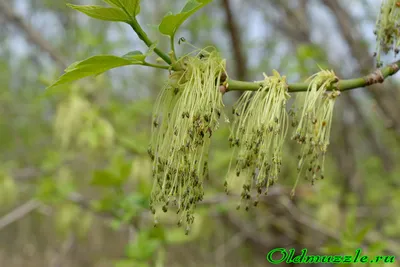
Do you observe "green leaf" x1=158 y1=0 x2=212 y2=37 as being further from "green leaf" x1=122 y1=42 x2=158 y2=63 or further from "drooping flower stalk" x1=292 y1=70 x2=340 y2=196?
"drooping flower stalk" x1=292 y1=70 x2=340 y2=196

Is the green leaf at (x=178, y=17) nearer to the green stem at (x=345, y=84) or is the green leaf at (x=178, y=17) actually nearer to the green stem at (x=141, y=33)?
the green stem at (x=141, y=33)

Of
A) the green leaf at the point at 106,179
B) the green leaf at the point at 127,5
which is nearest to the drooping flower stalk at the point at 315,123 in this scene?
the green leaf at the point at 127,5

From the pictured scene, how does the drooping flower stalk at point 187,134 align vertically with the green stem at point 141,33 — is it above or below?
below

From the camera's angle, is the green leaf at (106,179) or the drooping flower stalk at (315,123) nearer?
the drooping flower stalk at (315,123)

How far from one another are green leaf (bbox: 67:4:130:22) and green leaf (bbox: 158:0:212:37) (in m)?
0.08

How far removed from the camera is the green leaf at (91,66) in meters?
0.77

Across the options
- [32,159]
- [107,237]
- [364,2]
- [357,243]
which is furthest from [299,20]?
[107,237]

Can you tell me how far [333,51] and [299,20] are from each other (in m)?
1.78

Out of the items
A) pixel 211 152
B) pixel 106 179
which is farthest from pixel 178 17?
pixel 211 152

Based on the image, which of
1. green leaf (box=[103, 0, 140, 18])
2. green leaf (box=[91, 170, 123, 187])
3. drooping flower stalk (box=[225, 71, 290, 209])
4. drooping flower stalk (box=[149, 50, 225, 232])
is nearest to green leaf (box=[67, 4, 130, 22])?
green leaf (box=[103, 0, 140, 18])

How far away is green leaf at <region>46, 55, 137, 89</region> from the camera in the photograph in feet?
2.54

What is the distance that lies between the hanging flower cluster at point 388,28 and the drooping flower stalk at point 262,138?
1.04ft

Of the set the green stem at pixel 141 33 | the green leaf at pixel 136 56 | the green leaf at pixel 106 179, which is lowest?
the green leaf at pixel 106 179

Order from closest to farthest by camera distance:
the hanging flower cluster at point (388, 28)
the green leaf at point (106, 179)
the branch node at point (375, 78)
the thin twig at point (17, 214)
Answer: the branch node at point (375, 78) < the hanging flower cluster at point (388, 28) < the green leaf at point (106, 179) < the thin twig at point (17, 214)
